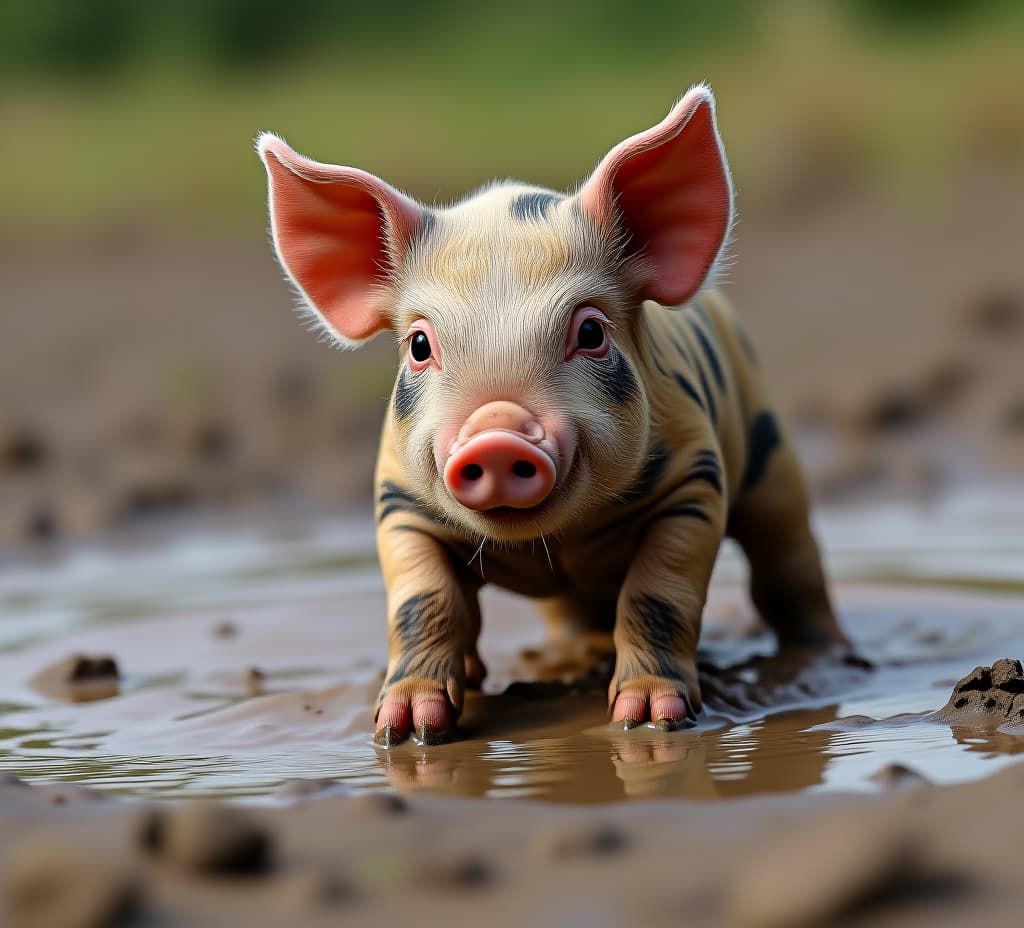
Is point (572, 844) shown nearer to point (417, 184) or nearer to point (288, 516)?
point (288, 516)

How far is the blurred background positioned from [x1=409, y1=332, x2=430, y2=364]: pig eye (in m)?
5.31

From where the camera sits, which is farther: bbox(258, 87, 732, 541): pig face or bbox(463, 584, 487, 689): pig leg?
bbox(463, 584, 487, 689): pig leg

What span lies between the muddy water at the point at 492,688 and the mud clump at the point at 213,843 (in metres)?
0.67

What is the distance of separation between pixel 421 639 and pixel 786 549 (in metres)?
1.40

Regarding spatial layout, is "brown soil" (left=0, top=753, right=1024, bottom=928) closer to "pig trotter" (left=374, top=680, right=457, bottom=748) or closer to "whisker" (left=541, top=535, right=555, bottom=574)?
"pig trotter" (left=374, top=680, right=457, bottom=748)

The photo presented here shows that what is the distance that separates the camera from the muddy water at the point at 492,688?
3.53 metres

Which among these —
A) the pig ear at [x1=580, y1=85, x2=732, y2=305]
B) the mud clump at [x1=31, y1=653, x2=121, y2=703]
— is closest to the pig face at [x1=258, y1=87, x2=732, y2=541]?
the pig ear at [x1=580, y1=85, x2=732, y2=305]

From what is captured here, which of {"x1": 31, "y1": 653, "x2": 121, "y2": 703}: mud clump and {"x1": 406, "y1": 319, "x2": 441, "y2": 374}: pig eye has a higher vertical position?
{"x1": 406, "y1": 319, "x2": 441, "y2": 374}: pig eye

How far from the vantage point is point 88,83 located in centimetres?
1625

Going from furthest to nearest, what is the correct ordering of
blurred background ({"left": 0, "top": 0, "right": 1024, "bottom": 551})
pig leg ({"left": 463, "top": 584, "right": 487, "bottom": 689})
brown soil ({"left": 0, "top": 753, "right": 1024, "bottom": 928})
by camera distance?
blurred background ({"left": 0, "top": 0, "right": 1024, "bottom": 551}) → pig leg ({"left": 463, "top": 584, "right": 487, "bottom": 689}) → brown soil ({"left": 0, "top": 753, "right": 1024, "bottom": 928})

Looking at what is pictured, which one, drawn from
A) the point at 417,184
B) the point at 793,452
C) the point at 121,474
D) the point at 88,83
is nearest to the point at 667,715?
the point at 793,452

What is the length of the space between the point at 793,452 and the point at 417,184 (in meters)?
9.21

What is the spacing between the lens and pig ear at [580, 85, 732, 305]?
4.25 m

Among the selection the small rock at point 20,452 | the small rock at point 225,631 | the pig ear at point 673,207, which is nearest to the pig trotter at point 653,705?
the pig ear at point 673,207
